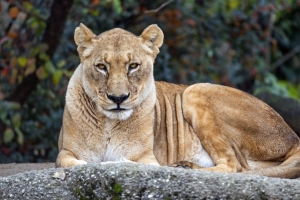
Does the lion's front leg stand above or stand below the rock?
below

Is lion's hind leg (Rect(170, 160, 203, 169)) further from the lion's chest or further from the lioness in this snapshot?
the lion's chest

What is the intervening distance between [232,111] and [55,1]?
2.63m

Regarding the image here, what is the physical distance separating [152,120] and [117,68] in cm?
61

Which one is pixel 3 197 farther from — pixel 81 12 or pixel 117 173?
pixel 81 12

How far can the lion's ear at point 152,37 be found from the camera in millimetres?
5984

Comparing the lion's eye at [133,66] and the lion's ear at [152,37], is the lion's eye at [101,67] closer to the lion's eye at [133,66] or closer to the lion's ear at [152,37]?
the lion's eye at [133,66]

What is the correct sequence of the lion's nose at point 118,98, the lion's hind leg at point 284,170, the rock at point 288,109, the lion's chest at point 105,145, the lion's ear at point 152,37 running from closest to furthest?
the lion's nose at point 118,98, the lion's hind leg at point 284,170, the lion's chest at point 105,145, the lion's ear at point 152,37, the rock at point 288,109

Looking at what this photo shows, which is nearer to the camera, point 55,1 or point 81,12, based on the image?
point 55,1

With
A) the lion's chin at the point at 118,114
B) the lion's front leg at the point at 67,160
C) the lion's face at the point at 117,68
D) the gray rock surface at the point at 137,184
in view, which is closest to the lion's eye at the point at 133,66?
the lion's face at the point at 117,68

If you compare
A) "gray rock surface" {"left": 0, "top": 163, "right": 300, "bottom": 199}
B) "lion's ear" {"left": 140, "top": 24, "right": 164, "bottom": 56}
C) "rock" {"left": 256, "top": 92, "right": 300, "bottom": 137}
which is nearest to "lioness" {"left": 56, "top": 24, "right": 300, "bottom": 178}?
"lion's ear" {"left": 140, "top": 24, "right": 164, "bottom": 56}

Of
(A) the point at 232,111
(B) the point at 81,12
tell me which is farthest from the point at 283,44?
(A) the point at 232,111

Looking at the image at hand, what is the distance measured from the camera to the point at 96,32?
9539 millimetres

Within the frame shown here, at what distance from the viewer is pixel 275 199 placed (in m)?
4.52

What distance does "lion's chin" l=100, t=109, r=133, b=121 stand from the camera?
225 inches
